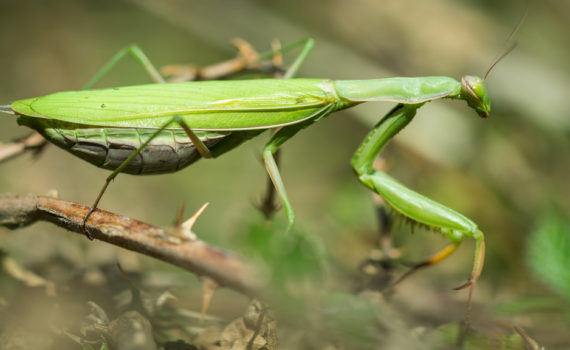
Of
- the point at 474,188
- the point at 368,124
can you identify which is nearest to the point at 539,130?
the point at 474,188

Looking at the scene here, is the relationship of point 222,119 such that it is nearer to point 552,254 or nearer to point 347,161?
point 552,254

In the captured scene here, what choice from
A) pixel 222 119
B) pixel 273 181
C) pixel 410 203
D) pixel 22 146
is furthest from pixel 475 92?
pixel 22 146

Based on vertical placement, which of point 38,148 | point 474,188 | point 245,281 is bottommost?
point 38,148

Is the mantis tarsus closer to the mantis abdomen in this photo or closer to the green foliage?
the mantis abdomen

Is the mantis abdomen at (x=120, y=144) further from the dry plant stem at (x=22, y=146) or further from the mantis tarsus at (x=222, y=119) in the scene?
the dry plant stem at (x=22, y=146)

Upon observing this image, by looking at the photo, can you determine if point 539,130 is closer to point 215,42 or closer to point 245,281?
point 215,42

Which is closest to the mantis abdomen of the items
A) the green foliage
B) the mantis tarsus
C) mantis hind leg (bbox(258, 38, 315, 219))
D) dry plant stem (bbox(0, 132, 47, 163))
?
the mantis tarsus

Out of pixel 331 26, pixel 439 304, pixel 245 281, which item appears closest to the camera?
pixel 245 281

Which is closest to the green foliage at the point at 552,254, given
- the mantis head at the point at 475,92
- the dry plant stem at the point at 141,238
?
the mantis head at the point at 475,92
